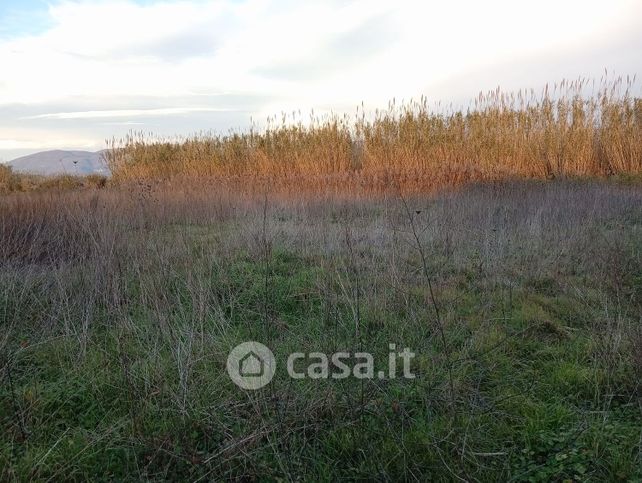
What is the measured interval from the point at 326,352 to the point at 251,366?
0.42 metres

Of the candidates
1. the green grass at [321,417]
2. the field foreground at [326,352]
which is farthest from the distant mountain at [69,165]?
the green grass at [321,417]

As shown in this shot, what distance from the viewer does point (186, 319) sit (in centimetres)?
284

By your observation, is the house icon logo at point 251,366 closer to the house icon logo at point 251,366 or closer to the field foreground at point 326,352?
the house icon logo at point 251,366

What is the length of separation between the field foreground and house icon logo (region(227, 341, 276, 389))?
0.06m

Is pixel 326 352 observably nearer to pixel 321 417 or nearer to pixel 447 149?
pixel 321 417

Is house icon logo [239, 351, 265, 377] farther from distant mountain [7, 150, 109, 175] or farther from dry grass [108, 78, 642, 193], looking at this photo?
distant mountain [7, 150, 109, 175]

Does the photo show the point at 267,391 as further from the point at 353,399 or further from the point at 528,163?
the point at 528,163

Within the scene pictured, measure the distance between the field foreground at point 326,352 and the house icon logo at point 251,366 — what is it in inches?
2.4

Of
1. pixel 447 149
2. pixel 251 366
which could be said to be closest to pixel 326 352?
pixel 251 366

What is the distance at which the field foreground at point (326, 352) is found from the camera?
1.85 meters

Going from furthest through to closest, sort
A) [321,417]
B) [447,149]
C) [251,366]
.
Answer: [447,149] → [251,366] → [321,417]

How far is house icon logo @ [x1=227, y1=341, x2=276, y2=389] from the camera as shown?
90.6 inches

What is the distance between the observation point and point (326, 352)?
8.17 ft

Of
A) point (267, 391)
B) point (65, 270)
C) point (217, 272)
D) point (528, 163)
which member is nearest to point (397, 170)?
point (528, 163)
